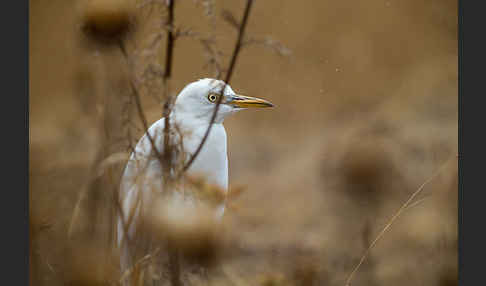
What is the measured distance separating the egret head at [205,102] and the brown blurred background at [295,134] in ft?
0.13

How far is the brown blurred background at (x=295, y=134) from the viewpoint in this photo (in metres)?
0.71

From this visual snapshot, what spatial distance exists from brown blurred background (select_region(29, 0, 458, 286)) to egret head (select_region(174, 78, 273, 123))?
0.04 meters

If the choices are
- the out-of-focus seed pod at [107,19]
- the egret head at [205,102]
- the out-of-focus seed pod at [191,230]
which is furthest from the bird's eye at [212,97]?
the out-of-focus seed pod at [191,230]

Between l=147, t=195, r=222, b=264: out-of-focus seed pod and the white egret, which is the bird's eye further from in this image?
l=147, t=195, r=222, b=264: out-of-focus seed pod

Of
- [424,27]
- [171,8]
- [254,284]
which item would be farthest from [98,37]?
[424,27]

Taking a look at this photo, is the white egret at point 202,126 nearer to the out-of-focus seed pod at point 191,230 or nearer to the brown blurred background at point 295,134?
the brown blurred background at point 295,134

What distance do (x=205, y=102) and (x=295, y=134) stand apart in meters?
1.78

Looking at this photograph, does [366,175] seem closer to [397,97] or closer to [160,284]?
[160,284]

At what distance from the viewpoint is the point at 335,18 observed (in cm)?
190

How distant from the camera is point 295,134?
8.71 feet

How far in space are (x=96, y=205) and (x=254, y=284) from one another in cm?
23

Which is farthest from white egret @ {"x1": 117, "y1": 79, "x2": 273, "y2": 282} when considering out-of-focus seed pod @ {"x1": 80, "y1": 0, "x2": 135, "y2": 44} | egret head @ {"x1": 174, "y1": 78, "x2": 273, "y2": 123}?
out-of-focus seed pod @ {"x1": 80, "y1": 0, "x2": 135, "y2": 44}

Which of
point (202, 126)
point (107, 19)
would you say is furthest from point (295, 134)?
point (107, 19)

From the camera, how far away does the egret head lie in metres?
0.89
